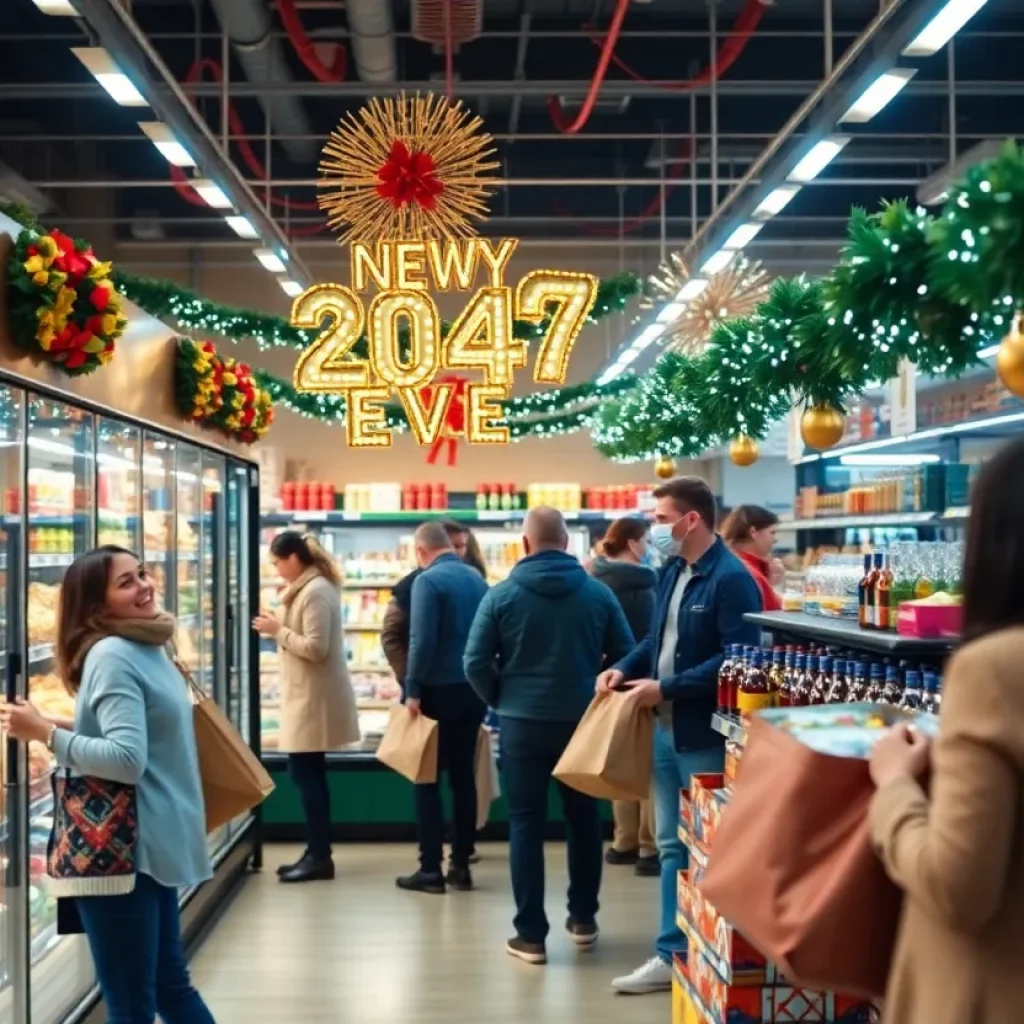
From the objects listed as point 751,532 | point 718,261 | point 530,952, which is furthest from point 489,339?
point 530,952

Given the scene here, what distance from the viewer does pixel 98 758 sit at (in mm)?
3535

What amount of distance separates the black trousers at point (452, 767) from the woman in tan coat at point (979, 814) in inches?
211

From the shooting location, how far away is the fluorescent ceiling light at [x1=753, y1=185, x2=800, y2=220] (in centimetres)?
736

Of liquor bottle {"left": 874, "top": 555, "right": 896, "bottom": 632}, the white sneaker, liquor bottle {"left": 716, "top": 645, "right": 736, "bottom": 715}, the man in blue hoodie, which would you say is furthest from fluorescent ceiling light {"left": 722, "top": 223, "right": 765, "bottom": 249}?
liquor bottle {"left": 874, "top": 555, "right": 896, "bottom": 632}

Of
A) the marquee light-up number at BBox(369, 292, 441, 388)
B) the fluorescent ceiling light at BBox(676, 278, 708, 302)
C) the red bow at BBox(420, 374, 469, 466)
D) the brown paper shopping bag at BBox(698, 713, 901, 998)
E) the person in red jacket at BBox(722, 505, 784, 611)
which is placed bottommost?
the brown paper shopping bag at BBox(698, 713, 901, 998)

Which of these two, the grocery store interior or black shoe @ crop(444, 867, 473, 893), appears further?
Answer: black shoe @ crop(444, 867, 473, 893)

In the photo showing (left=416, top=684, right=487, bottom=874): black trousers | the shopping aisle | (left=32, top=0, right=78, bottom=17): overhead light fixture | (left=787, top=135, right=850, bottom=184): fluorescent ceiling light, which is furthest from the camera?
(left=416, top=684, right=487, bottom=874): black trousers

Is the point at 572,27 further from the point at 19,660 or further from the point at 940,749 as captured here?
the point at 940,749

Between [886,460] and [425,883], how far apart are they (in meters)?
5.45

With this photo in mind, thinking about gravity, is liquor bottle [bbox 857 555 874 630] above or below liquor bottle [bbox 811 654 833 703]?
above

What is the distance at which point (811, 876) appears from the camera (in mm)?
2174

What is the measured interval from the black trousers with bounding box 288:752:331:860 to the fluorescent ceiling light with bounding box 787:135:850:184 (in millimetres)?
3739

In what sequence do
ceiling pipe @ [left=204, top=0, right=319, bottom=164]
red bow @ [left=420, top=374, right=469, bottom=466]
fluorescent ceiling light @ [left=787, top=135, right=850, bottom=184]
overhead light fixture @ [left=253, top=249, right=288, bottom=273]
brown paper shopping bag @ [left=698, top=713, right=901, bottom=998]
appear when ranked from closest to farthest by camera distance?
1. brown paper shopping bag @ [left=698, top=713, right=901, bottom=998]
2. fluorescent ceiling light @ [left=787, top=135, right=850, bottom=184]
3. red bow @ [left=420, top=374, right=469, bottom=466]
4. ceiling pipe @ [left=204, top=0, right=319, bottom=164]
5. overhead light fixture @ [left=253, top=249, right=288, bottom=273]

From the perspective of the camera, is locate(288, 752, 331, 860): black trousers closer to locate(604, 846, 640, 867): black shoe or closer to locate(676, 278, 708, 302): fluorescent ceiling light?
locate(604, 846, 640, 867): black shoe
